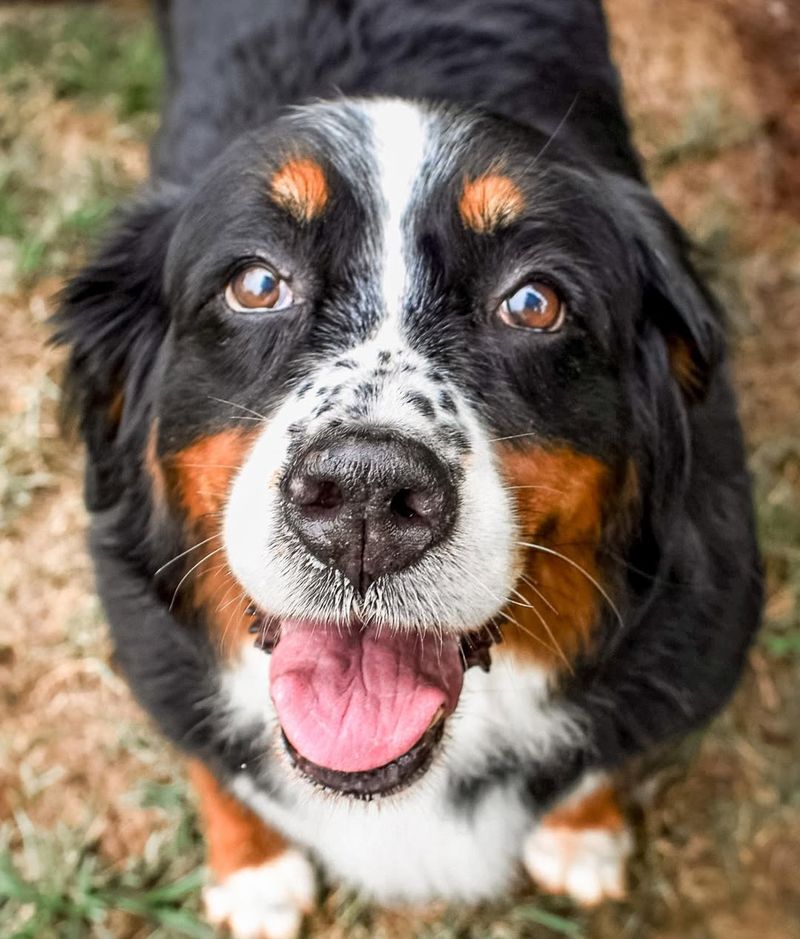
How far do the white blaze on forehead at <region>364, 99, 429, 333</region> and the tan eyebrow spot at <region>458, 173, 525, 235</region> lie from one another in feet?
0.31

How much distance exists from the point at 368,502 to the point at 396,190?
585 millimetres

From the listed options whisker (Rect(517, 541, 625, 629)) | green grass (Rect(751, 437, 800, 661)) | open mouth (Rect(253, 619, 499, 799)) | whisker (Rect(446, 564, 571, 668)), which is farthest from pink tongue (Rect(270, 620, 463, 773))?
green grass (Rect(751, 437, 800, 661))

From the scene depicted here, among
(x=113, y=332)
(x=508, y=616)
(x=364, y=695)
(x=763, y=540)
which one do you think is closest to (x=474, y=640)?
(x=508, y=616)

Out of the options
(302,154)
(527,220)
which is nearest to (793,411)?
(527,220)

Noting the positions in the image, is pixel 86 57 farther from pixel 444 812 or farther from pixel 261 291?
pixel 444 812

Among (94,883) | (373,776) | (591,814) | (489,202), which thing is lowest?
(94,883)

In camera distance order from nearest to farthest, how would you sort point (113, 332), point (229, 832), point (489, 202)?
point (489, 202), point (113, 332), point (229, 832)

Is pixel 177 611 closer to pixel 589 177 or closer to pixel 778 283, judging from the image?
pixel 589 177

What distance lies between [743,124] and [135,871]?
3262mm

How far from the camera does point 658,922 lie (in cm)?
268

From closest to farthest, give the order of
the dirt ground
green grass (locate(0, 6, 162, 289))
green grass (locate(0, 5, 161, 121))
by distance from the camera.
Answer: the dirt ground
green grass (locate(0, 6, 162, 289))
green grass (locate(0, 5, 161, 121))

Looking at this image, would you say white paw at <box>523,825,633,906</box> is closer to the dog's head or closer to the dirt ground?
the dirt ground

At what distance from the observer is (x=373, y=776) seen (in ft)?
5.91

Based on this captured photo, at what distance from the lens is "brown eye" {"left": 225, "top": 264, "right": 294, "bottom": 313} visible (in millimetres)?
1867
